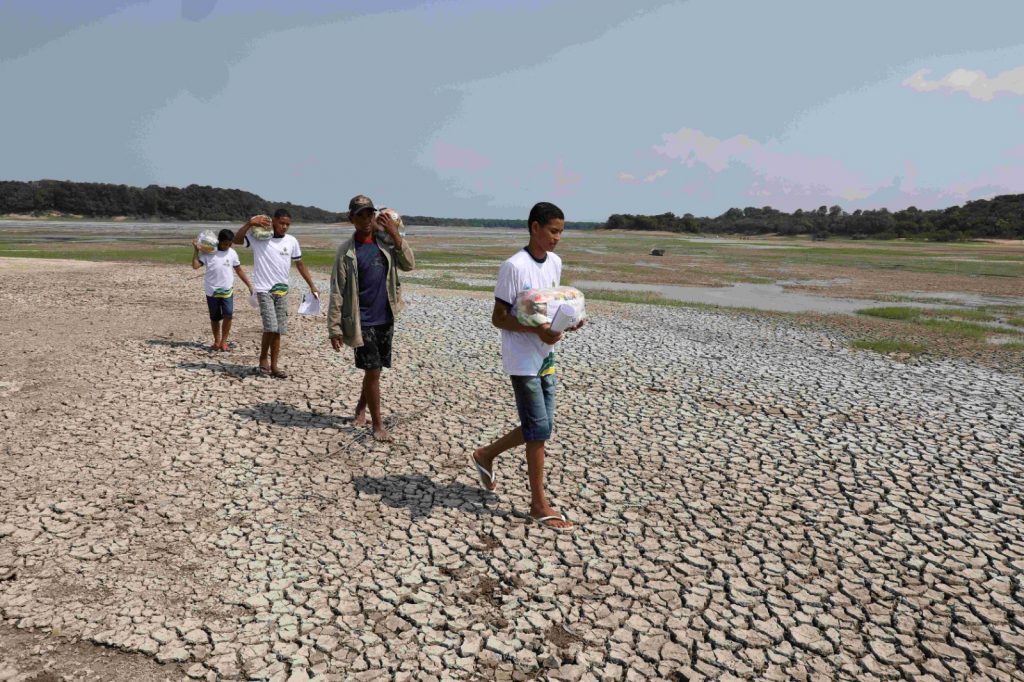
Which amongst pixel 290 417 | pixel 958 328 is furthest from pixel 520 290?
pixel 958 328

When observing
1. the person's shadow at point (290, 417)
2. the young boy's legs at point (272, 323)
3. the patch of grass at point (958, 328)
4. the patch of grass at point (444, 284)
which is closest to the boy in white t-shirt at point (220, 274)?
the young boy's legs at point (272, 323)

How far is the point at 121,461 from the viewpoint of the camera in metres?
6.22

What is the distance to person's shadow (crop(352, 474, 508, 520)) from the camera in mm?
5574

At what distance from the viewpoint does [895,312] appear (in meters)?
19.8

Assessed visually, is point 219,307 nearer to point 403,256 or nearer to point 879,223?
point 403,256

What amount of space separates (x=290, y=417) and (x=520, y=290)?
439 cm

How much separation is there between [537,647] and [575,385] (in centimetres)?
611

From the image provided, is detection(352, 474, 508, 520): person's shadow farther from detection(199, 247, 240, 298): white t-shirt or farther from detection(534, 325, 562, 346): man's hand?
detection(199, 247, 240, 298): white t-shirt

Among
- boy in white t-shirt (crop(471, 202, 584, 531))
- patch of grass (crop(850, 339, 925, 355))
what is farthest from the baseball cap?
patch of grass (crop(850, 339, 925, 355))

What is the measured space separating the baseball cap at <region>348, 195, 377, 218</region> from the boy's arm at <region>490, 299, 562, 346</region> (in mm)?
2331

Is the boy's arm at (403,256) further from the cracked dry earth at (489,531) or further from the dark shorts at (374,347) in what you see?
the cracked dry earth at (489,531)

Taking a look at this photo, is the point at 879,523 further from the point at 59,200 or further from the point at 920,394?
the point at 59,200

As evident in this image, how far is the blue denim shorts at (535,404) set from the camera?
16.0ft

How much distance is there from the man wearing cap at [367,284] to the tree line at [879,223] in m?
115
